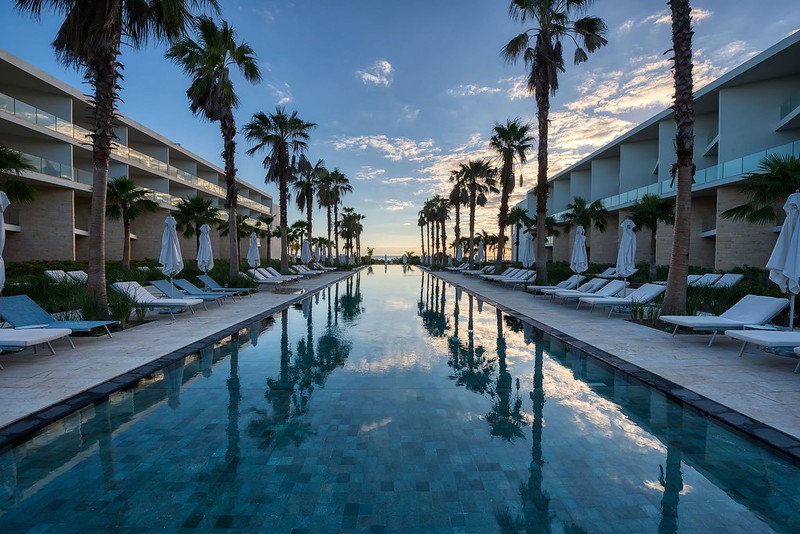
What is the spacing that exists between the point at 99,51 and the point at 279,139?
14902mm

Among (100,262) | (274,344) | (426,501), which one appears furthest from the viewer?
(100,262)

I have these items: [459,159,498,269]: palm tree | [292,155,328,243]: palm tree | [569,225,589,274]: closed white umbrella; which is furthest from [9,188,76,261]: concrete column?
[459,159,498,269]: palm tree

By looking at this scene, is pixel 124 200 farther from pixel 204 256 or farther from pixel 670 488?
pixel 670 488

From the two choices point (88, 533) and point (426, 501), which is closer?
point (88, 533)

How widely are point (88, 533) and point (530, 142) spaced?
24.8m

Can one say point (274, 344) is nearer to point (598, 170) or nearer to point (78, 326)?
point (78, 326)

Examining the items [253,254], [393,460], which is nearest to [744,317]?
[393,460]

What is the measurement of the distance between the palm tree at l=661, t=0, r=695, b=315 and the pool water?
440cm

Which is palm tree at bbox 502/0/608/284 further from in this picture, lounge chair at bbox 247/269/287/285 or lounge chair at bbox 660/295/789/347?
lounge chair at bbox 247/269/287/285

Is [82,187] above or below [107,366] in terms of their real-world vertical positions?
above

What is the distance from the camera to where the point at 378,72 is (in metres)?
23.2

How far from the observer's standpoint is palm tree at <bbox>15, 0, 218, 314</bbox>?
318 inches

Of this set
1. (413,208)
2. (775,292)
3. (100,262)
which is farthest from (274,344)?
(413,208)

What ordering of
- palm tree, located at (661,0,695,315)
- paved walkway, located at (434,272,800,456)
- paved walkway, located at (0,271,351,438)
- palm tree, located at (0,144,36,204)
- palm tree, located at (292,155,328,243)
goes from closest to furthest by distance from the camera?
1. paved walkway, located at (434,272,800,456)
2. paved walkway, located at (0,271,351,438)
3. palm tree, located at (661,0,695,315)
4. palm tree, located at (0,144,36,204)
5. palm tree, located at (292,155,328,243)
